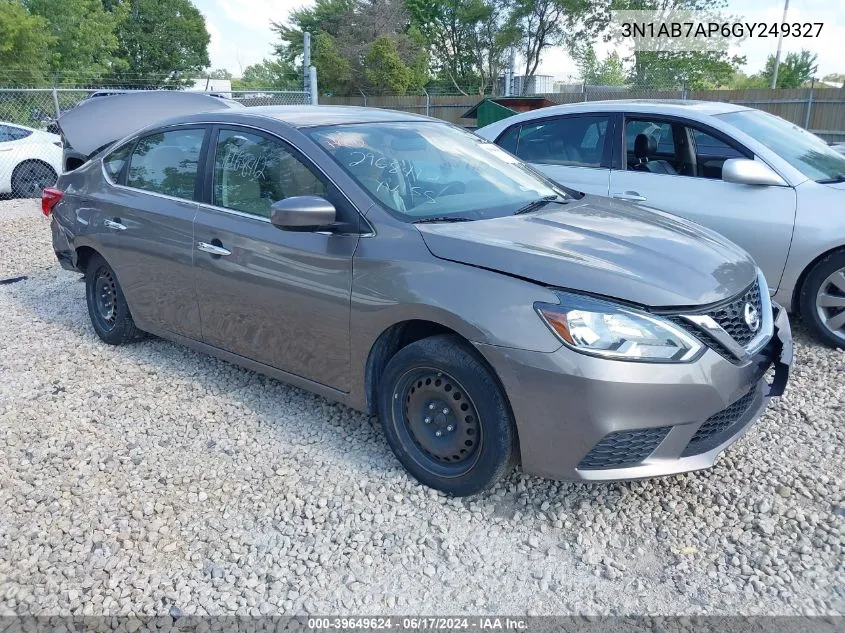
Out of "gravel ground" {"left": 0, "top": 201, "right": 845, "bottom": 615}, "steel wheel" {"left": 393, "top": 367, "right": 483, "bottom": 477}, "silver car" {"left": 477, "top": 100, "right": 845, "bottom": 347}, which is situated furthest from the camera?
"silver car" {"left": 477, "top": 100, "right": 845, "bottom": 347}

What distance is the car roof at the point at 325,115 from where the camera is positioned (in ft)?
12.4

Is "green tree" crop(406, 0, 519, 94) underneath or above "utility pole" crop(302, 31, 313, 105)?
above

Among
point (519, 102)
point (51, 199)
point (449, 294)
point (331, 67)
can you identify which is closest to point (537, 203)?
point (449, 294)

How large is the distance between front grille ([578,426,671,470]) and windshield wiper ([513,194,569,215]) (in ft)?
4.27

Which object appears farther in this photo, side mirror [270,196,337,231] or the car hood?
side mirror [270,196,337,231]

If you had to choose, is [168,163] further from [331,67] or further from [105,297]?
[331,67]

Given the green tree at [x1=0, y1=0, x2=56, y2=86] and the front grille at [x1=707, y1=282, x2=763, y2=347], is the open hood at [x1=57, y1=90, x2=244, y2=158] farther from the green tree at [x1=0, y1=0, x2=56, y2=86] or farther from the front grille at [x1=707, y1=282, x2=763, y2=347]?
the green tree at [x1=0, y1=0, x2=56, y2=86]

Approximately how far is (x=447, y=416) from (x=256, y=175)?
174 cm

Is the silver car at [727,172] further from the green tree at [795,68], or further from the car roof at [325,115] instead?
the green tree at [795,68]

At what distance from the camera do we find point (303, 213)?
3.12 m

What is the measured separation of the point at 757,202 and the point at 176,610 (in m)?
4.41

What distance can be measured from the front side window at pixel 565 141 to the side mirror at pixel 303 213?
329 centimetres

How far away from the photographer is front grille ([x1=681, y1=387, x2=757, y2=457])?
Answer: 110 inches

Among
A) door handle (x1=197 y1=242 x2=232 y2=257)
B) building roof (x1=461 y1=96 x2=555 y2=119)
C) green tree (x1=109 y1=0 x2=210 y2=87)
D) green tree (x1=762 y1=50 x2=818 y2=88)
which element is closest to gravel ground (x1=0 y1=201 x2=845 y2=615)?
door handle (x1=197 y1=242 x2=232 y2=257)
